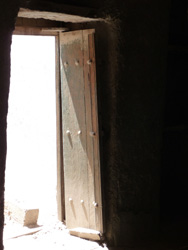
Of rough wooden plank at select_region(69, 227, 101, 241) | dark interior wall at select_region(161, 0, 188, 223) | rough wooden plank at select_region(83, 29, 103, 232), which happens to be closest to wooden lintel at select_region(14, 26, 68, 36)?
rough wooden plank at select_region(83, 29, 103, 232)

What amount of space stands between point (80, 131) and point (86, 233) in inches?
38.8

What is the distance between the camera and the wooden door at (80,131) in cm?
387

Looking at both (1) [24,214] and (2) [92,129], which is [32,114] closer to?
(1) [24,214]

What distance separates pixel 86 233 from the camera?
402cm

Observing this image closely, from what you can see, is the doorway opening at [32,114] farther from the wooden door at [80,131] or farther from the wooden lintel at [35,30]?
the wooden lintel at [35,30]

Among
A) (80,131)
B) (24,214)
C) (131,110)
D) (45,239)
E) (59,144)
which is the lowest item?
(45,239)

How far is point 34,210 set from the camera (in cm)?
485

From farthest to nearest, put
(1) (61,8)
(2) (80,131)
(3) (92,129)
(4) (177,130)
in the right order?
(4) (177,130) → (2) (80,131) → (3) (92,129) → (1) (61,8)

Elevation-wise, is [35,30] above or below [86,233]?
above

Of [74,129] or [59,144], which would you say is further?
[59,144]

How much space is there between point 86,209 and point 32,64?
20.1 feet

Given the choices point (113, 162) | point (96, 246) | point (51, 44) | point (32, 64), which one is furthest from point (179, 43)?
point (32, 64)

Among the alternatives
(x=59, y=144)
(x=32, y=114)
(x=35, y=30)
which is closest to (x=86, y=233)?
(x=59, y=144)

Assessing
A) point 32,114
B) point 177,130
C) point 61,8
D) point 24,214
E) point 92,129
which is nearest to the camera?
point 61,8
